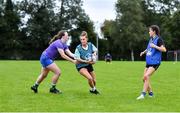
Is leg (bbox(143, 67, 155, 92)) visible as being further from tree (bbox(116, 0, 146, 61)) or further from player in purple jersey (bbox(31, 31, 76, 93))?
tree (bbox(116, 0, 146, 61))

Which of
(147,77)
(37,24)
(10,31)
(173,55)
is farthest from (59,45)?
(37,24)

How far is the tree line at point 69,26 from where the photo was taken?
90.5m

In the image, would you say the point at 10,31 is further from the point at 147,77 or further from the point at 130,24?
the point at 147,77

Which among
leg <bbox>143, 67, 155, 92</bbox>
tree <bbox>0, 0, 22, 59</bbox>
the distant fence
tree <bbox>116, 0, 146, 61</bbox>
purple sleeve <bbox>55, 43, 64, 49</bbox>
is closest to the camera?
leg <bbox>143, 67, 155, 92</bbox>

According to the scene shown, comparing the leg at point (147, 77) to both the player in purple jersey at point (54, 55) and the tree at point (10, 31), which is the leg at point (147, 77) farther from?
the tree at point (10, 31)

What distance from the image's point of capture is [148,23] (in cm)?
10069

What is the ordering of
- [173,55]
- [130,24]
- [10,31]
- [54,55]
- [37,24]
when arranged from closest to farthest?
[54,55], [173,55], [10,31], [37,24], [130,24]

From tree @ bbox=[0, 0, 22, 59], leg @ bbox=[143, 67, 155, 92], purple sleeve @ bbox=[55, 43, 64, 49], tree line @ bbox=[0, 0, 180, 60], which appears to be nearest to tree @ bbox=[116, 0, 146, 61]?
tree line @ bbox=[0, 0, 180, 60]

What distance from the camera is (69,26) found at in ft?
306

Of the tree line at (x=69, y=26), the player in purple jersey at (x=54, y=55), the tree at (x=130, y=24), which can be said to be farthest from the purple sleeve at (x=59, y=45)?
the tree at (x=130, y=24)

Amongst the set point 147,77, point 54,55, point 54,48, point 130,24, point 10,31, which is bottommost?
point 10,31

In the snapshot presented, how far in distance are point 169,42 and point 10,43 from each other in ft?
105

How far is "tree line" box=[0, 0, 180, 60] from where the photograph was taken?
90.5 metres

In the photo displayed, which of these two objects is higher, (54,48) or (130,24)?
(54,48)
